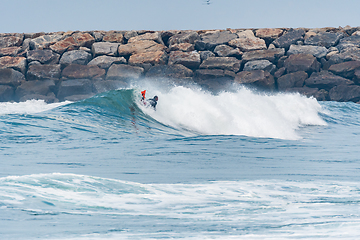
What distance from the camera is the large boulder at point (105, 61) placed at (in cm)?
2492

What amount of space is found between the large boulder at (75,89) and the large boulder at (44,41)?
14.0 ft

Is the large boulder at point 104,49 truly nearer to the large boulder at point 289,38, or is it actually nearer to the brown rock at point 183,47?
the brown rock at point 183,47

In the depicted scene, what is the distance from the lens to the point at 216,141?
363 inches

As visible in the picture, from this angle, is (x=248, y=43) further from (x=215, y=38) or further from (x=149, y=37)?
(x=149, y=37)

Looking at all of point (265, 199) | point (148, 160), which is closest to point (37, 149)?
point (148, 160)

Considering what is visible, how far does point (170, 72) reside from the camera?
80.5 feet

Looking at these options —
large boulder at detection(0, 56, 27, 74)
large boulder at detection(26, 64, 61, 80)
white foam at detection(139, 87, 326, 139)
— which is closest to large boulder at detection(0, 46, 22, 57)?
large boulder at detection(0, 56, 27, 74)

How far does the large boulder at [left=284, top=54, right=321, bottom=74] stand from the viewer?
962 inches

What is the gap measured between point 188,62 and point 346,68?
10331mm

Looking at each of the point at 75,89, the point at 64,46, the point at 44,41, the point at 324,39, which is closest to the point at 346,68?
the point at 324,39

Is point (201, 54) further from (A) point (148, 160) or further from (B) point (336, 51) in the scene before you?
(A) point (148, 160)

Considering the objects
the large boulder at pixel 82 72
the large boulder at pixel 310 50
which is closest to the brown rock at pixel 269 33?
the large boulder at pixel 310 50

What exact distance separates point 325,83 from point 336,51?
9.20 ft

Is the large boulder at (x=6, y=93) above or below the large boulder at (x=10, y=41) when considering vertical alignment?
below
